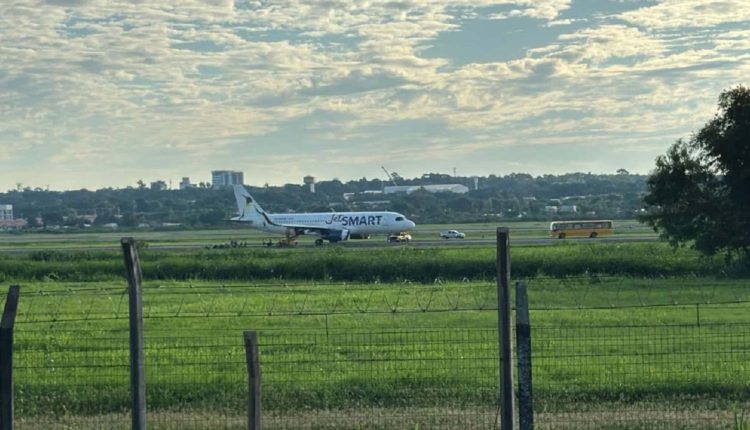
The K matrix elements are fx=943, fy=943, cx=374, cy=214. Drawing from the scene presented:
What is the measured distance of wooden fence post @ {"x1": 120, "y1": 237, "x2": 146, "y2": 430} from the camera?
7281 mm

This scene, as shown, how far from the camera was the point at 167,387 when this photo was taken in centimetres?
1298

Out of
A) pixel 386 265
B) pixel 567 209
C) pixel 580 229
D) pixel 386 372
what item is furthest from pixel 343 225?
pixel 567 209

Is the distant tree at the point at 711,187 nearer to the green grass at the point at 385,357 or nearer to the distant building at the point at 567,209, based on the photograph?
the green grass at the point at 385,357

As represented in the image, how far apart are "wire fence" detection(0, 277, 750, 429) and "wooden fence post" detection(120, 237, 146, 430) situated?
3215 millimetres

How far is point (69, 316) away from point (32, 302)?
6259mm

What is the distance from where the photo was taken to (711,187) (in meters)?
43.7

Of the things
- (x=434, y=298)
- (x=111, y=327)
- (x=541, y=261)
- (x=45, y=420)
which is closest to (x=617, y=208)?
(x=541, y=261)

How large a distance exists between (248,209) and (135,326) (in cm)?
8317

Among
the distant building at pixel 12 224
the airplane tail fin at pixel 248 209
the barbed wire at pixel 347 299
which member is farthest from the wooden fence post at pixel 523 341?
the distant building at pixel 12 224

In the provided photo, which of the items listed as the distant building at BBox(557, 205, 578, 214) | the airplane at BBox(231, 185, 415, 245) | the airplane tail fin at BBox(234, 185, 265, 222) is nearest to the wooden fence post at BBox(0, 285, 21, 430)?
the airplane at BBox(231, 185, 415, 245)

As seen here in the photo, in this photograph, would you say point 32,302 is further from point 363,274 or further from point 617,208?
point 617,208

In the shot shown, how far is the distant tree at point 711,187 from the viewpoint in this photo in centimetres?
A: 4197

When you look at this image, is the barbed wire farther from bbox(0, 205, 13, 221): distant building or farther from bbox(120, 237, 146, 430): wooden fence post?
bbox(0, 205, 13, 221): distant building

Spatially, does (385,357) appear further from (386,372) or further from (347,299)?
(347,299)
